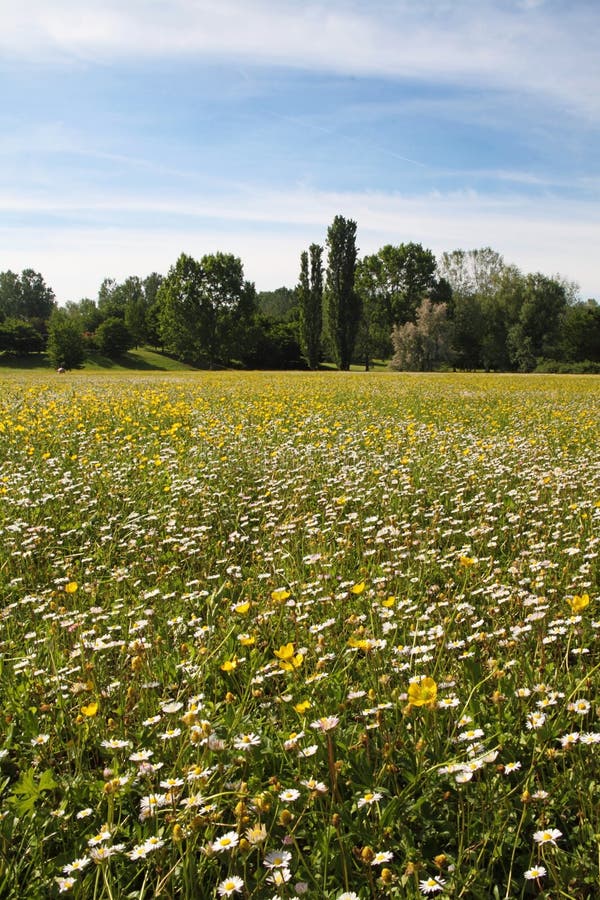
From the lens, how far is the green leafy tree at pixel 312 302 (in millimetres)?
57688

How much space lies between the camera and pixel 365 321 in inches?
2440

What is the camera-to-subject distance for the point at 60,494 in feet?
17.9

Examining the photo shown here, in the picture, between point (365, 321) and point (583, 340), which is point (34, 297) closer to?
point (365, 321)

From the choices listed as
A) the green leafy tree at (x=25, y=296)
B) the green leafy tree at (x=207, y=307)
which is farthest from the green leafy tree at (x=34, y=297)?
the green leafy tree at (x=207, y=307)

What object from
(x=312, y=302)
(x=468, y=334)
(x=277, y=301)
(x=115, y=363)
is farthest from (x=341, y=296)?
(x=277, y=301)

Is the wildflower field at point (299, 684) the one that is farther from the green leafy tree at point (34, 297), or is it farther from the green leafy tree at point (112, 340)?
the green leafy tree at point (34, 297)

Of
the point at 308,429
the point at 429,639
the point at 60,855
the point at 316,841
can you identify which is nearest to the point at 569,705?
the point at 429,639

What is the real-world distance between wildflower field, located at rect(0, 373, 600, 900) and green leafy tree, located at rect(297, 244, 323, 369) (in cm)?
5257

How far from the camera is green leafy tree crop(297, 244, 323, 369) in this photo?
2271 inches

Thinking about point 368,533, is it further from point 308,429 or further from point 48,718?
point 308,429

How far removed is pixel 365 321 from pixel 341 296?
7487 mm

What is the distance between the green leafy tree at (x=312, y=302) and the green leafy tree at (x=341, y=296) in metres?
1.81

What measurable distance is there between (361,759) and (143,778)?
77cm

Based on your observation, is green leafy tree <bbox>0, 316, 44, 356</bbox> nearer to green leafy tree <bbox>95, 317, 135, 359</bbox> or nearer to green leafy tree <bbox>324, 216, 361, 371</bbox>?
green leafy tree <bbox>95, 317, 135, 359</bbox>
